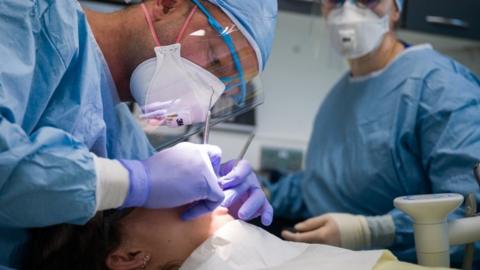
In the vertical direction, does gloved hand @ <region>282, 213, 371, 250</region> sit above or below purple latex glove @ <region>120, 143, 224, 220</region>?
below

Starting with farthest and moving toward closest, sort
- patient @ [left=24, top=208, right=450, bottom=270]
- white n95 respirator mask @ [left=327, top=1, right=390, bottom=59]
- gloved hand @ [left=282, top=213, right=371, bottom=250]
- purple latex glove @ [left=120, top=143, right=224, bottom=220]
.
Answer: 1. white n95 respirator mask @ [left=327, top=1, right=390, bottom=59]
2. gloved hand @ [left=282, top=213, right=371, bottom=250]
3. patient @ [left=24, top=208, right=450, bottom=270]
4. purple latex glove @ [left=120, top=143, right=224, bottom=220]

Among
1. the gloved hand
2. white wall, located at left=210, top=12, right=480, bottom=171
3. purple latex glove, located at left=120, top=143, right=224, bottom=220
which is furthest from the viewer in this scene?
white wall, located at left=210, top=12, right=480, bottom=171

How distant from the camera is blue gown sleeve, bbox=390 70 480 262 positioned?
60.4 inches

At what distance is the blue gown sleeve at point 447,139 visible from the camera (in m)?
1.54

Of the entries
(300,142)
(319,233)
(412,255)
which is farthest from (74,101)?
(300,142)

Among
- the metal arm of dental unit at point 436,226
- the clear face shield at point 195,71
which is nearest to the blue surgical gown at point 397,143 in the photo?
the metal arm of dental unit at point 436,226

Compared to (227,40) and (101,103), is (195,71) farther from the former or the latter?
(101,103)

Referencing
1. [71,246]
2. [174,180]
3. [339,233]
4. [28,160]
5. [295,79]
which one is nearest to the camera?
[28,160]

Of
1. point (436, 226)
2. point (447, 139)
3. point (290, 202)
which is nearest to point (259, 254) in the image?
point (436, 226)

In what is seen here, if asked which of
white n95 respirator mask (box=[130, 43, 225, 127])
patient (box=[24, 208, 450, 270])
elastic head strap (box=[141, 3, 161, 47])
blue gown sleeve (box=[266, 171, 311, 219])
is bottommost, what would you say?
blue gown sleeve (box=[266, 171, 311, 219])

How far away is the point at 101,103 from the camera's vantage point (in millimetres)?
1193

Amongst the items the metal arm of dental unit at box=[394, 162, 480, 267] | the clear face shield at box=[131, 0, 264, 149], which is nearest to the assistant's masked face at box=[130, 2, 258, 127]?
the clear face shield at box=[131, 0, 264, 149]

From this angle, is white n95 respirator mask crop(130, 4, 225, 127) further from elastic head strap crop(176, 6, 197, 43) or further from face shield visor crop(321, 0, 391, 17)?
face shield visor crop(321, 0, 391, 17)

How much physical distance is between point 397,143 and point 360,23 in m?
0.46
